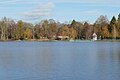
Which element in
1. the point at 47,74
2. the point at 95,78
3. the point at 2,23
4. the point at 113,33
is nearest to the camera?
the point at 95,78

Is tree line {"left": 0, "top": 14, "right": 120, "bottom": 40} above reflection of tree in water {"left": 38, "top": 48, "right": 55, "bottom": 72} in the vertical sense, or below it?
above

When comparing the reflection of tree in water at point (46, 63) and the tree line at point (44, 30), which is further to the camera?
the tree line at point (44, 30)

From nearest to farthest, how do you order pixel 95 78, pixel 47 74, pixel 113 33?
pixel 95 78 < pixel 47 74 < pixel 113 33

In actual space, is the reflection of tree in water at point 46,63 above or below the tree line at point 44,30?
below

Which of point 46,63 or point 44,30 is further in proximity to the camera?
point 44,30

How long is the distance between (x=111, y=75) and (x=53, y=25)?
376ft

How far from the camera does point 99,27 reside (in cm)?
12381

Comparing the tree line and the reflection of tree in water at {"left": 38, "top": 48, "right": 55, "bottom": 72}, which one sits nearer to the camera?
the reflection of tree in water at {"left": 38, "top": 48, "right": 55, "bottom": 72}

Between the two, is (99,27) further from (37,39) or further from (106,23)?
(37,39)

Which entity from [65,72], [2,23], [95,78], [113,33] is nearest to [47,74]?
[65,72]

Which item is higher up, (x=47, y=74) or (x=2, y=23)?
(x=2, y=23)

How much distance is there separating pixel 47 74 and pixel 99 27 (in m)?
101

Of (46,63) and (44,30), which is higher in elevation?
(44,30)

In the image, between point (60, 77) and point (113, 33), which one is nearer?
point (60, 77)
